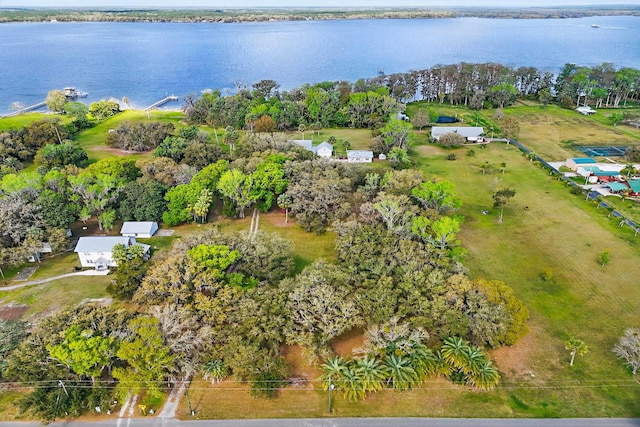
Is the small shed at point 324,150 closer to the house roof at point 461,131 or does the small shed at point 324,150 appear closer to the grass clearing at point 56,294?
the house roof at point 461,131

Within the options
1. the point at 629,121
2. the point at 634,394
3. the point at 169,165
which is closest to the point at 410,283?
the point at 634,394

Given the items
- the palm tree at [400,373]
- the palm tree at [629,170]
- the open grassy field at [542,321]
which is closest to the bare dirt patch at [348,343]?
the palm tree at [400,373]

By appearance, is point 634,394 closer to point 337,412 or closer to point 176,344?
point 337,412

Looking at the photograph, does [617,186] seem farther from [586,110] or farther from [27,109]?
[27,109]

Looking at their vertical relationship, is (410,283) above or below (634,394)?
above

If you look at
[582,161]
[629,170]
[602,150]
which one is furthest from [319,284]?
[602,150]
